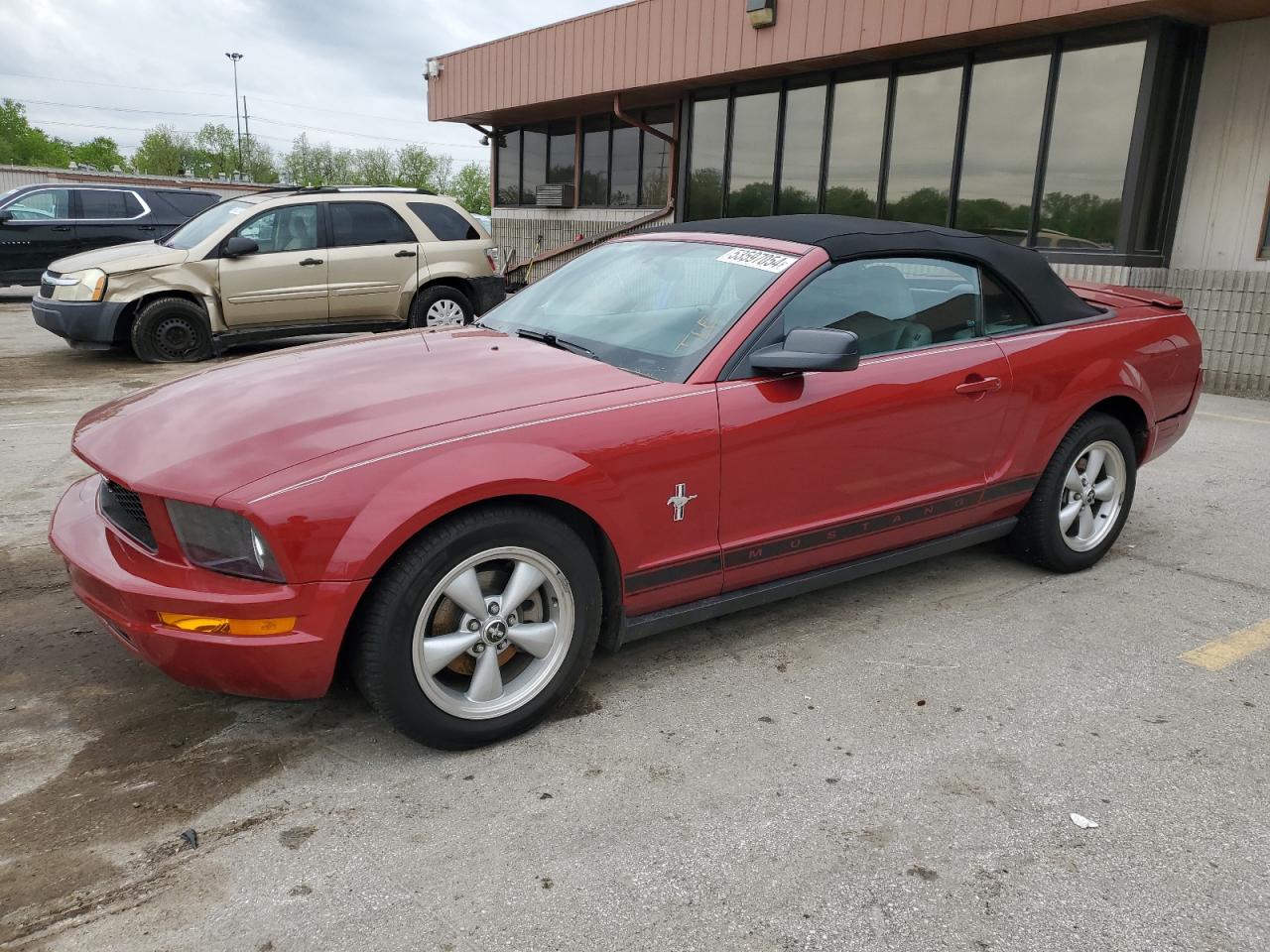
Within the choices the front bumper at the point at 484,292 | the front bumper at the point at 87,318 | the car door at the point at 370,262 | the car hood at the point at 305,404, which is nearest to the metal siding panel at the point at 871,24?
the front bumper at the point at 484,292

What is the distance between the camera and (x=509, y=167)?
20.1 m

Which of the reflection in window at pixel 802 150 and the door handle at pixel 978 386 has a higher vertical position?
the reflection in window at pixel 802 150

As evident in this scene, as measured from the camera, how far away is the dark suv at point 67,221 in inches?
540

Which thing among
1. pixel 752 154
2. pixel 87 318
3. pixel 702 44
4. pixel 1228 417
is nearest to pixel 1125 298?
pixel 1228 417

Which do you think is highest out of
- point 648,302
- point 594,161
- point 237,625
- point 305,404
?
point 594,161

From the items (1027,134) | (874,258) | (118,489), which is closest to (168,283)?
(118,489)

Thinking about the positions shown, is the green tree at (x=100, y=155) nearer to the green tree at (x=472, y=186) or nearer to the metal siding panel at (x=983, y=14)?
the green tree at (x=472, y=186)

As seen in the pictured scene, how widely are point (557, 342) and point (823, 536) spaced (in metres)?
1.18

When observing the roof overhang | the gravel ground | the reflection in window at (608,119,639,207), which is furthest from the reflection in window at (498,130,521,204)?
the gravel ground

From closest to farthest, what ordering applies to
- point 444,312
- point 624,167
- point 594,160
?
point 444,312, point 624,167, point 594,160

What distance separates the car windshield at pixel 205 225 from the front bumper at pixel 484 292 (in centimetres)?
238

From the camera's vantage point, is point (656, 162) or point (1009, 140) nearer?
point (1009, 140)

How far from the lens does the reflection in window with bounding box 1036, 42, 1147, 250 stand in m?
9.27

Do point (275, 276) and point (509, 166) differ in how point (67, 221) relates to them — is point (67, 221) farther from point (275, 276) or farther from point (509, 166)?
point (509, 166)
